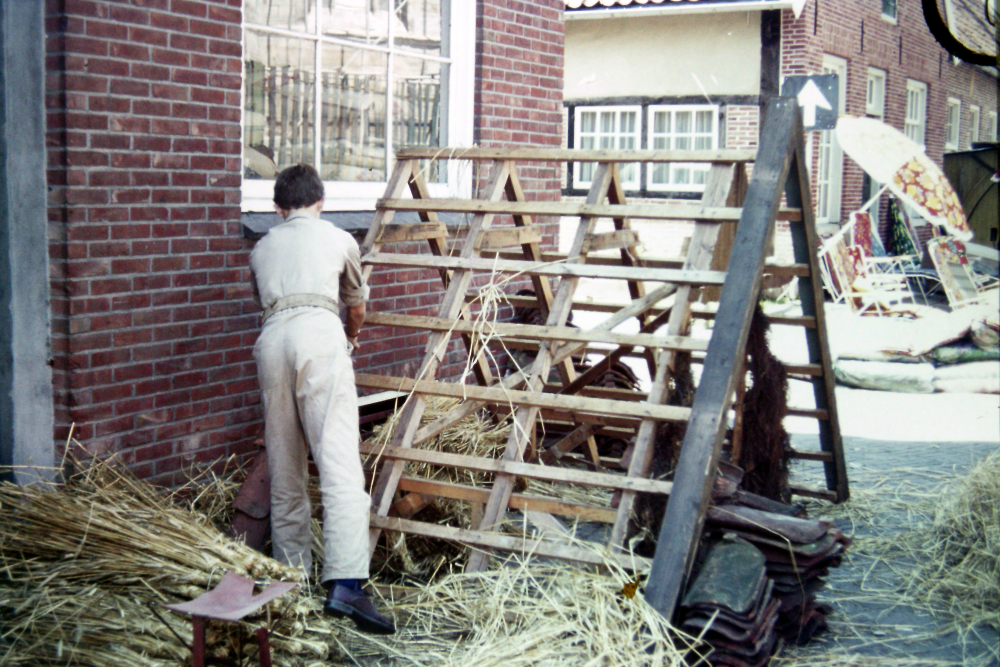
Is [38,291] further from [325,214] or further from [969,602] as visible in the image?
[969,602]

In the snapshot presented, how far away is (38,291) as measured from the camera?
3926mm

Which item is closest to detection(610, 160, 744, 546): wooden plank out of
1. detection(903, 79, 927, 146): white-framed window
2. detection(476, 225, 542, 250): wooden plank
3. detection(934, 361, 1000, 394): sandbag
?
detection(476, 225, 542, 250): wooden plank

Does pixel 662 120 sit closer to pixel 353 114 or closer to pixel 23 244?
pixel 353 114

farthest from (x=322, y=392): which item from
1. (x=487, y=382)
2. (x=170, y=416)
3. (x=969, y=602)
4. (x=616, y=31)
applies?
(x=616, y=31)

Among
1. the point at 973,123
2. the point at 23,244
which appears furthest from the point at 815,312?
the point at 973,123

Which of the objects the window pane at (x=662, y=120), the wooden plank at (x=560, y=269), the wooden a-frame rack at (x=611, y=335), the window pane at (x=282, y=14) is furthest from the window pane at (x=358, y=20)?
the window pane at (x=662, y=120)

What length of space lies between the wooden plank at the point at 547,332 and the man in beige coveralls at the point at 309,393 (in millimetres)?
656

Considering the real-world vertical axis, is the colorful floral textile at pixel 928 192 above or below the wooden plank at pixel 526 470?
above

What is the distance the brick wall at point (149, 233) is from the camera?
13.1 ft

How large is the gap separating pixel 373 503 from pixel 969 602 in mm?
2615

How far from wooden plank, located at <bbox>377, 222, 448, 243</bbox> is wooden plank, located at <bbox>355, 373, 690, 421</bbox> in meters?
0.78

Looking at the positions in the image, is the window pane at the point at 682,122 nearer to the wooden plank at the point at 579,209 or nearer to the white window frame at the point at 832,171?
the white window frame at the point at 832,171

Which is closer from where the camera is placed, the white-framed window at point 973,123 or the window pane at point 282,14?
the window pane at point 282,14

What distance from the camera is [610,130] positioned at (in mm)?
17203
